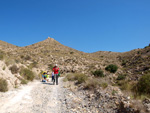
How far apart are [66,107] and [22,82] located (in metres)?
6.65

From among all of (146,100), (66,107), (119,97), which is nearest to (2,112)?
(66,107)

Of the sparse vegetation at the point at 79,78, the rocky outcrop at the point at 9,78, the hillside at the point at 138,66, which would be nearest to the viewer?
the rocky outcrop at the point at 9,78

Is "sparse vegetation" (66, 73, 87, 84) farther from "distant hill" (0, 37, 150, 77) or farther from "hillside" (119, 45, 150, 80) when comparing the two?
"hillside" (119, 45, 150, 80)

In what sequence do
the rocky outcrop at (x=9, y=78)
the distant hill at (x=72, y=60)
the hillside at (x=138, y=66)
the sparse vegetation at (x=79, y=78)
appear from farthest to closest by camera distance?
the distant hill at (x=72, y=60), the hillside at (x=138, y=66), the sparse vegetation at (x=79, y=78), the rocky outcrop at (x=9, y=78)

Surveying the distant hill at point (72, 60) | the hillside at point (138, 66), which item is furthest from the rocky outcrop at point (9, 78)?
the hillside at point (138, 66)

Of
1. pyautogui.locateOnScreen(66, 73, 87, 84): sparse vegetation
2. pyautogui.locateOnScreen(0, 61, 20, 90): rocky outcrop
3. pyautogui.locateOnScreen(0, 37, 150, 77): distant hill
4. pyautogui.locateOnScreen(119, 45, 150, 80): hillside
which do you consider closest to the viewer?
pyautogui.locateOnScreen(0, 61, 20, 90): rocky outcrop

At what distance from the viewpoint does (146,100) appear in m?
4.65

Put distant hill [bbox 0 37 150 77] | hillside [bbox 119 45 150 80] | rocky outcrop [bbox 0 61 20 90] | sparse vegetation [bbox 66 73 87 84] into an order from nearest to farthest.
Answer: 1. rocky outcrop [bbox 0 61 20 90]
2. sparse vegetation [bbox 66 73 87 84]
3. hillside [bbox 119 45 150 80]
4. distant hill [bbox 0 37 150 77]

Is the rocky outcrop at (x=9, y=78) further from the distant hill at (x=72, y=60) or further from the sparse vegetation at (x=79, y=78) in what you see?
the distant hill at (x=72, y=60)

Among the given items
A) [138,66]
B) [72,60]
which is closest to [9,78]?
[138,66]

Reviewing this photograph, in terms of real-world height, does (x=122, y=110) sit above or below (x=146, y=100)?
below

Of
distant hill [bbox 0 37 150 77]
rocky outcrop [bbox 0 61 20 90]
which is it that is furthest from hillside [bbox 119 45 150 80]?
rocky outcrop [bbox 0 61 20 90]

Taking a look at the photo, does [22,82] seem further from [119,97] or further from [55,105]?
[119,97]

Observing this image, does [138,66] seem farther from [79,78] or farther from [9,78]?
[9,78]
